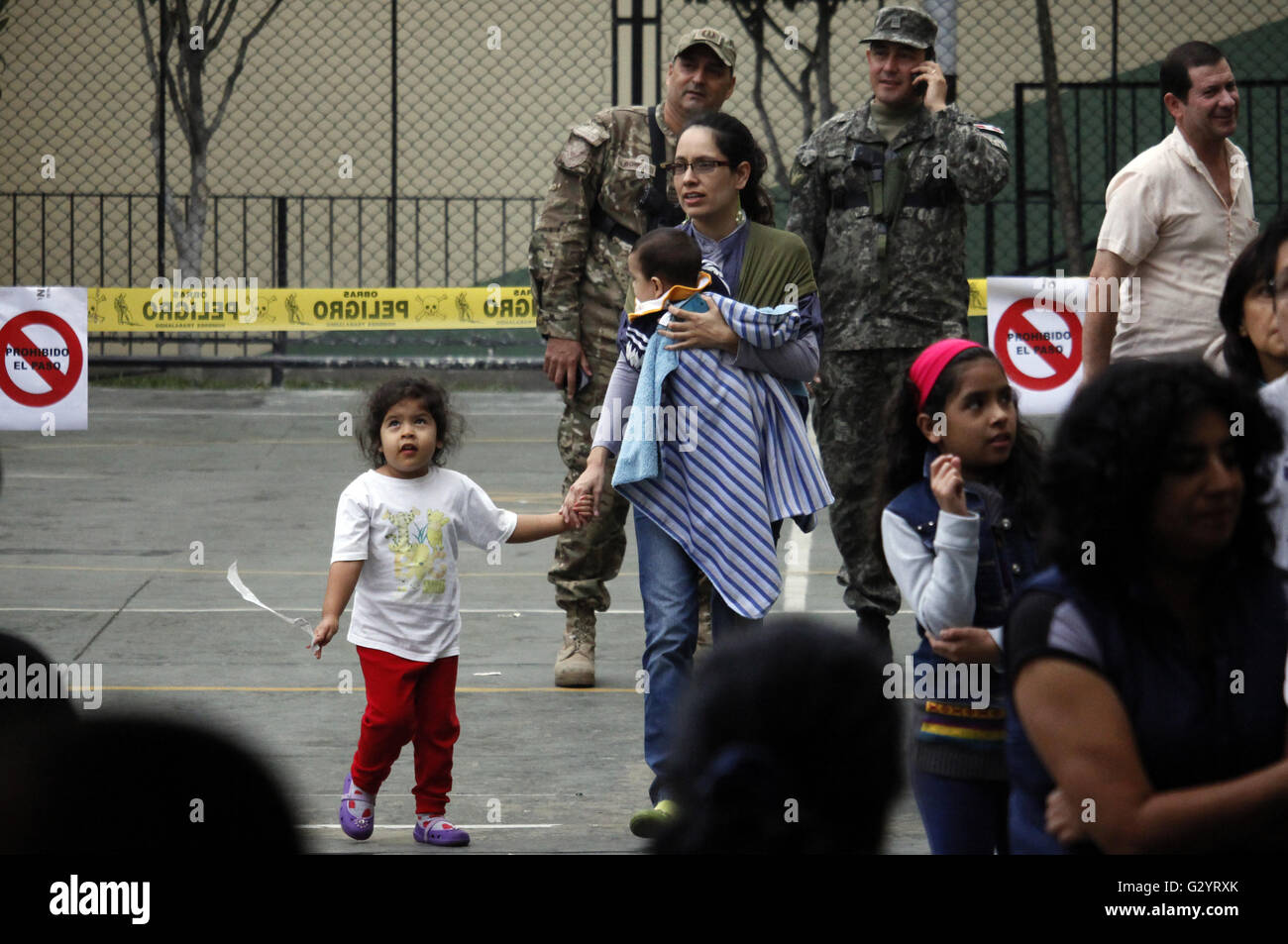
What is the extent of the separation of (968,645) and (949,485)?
0.27 meters

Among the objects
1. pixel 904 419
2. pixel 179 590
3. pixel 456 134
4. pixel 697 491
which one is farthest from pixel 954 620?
pixel 456 134

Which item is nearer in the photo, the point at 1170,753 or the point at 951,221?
the point at 1170,753

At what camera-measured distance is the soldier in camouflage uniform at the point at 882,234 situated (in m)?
5.87

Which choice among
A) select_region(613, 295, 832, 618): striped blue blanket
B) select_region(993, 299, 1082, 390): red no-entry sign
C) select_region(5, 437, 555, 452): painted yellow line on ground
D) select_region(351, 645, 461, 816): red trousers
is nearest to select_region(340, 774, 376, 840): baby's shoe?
select_region(351, 645, 461, 816): red trousers

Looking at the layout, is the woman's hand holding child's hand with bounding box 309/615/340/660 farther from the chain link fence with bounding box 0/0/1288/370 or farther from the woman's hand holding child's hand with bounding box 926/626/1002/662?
the chain link fence with bounding box 0/0/1288/370

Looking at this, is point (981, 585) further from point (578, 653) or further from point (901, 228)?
point (578, 653)

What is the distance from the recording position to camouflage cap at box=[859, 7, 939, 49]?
5859mm

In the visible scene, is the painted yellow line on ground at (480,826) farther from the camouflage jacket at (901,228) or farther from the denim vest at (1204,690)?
the denim vest at (1204,690)

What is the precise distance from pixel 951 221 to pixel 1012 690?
405cm

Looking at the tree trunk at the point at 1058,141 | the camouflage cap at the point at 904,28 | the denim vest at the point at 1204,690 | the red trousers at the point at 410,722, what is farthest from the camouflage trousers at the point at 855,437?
the tree trunk at the point at 1058,141

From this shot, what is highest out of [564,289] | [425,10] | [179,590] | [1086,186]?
[425,10]

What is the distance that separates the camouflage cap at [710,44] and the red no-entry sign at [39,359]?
9.44ft

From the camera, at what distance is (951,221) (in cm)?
600
